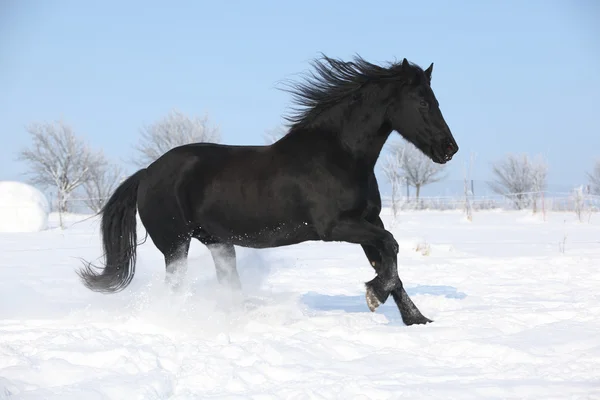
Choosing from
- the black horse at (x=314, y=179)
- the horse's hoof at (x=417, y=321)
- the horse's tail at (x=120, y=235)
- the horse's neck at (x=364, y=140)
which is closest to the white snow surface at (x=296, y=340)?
the horse's hoof at (x=417, y=321)

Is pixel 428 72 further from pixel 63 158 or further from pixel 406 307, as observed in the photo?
pixel 63 158

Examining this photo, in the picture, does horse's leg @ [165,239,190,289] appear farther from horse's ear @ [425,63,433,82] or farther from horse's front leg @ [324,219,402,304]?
horse's ear @ [425,63,433,82]

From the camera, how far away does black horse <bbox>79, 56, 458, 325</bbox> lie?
4.55 m

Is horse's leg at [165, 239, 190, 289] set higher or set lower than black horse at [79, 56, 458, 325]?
lower

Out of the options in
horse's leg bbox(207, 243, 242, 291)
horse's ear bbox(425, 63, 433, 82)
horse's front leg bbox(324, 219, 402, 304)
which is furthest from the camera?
horse's leg bbox(207, 243, 242, 291)

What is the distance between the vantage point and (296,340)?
3910 mm

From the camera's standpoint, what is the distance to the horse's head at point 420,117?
4.62 metres

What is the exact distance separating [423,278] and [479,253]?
3422 mm

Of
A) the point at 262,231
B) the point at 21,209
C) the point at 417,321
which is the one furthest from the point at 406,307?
the point at 21,209

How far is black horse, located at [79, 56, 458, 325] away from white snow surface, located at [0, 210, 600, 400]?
485 mm

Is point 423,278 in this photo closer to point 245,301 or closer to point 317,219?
point 245,301

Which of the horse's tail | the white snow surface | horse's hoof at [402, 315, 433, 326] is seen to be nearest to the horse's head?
horse's hoof at [402, 315, 433, 326]

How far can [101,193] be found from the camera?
47438mm

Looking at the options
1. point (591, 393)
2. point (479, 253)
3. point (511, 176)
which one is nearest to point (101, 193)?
point (511, 176)
